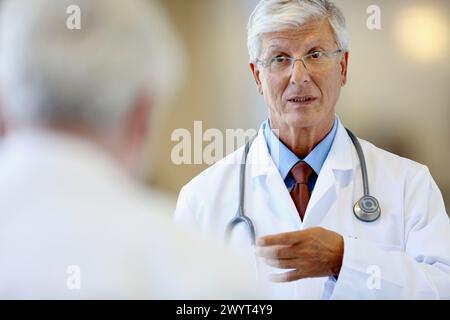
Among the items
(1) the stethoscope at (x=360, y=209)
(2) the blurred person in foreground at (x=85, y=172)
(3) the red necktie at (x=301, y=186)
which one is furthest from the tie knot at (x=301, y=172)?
(2) the blurred person in foreground at (x=85, y=172)

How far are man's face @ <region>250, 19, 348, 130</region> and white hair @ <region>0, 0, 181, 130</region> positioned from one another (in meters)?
0.51

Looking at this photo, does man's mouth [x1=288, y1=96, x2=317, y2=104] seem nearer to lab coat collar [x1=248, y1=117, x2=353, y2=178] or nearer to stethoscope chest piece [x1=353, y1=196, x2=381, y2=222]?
lab coat collar [x1=248, y1=117, x2=353, y2=178]

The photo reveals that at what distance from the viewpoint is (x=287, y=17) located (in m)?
1.37

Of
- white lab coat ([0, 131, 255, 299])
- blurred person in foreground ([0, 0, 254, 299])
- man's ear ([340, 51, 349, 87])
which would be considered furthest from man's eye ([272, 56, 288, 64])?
white lab coat ([0, 131, 255, 299])

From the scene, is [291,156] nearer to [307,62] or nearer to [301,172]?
[301,172]

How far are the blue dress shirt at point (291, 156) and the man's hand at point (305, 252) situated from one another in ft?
0.48

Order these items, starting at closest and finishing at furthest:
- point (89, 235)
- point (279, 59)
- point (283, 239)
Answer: point (89, 235) → point (283, 239) → point (279, 59)

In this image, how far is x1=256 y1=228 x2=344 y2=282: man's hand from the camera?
130 centimetres

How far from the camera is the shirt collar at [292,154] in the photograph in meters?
1.42

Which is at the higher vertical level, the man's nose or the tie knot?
the man's nose

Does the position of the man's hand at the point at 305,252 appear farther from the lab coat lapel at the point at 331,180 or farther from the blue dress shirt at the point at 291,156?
the blue dress shirt at the point at 291,156

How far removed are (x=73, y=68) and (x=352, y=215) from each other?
72 cm

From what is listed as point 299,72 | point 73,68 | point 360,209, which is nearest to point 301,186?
point 360,209
